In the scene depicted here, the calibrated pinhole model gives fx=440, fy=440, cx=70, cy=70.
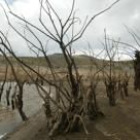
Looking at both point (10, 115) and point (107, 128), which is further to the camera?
point (10, 115)

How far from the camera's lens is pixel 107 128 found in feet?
53.1

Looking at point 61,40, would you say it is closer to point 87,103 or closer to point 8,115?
point 87,103

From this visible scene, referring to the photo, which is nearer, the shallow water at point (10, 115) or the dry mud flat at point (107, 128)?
the dry mud flat at point (107, 128)

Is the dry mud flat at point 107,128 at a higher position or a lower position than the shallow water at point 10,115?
higher

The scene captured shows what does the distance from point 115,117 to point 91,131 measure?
2.87m

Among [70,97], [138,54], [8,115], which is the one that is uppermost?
[138,54]

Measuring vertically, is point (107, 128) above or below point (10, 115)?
above

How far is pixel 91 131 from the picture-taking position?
15484 mm

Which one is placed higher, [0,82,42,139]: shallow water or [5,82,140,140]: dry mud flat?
[5,82,140,140]: dry mud flat

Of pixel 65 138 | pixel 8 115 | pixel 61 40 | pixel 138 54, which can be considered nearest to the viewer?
pixel 61 40

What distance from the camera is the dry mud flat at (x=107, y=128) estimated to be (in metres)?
14.8

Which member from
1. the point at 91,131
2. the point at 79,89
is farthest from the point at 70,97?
the point at 91,131

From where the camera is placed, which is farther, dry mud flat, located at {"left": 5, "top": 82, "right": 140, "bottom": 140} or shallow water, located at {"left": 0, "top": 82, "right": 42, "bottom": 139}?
shallow water, located at {"left": 0, "top": 82, "right": 42, "bottom": 139}

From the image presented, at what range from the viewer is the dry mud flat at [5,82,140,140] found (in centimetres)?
1476
